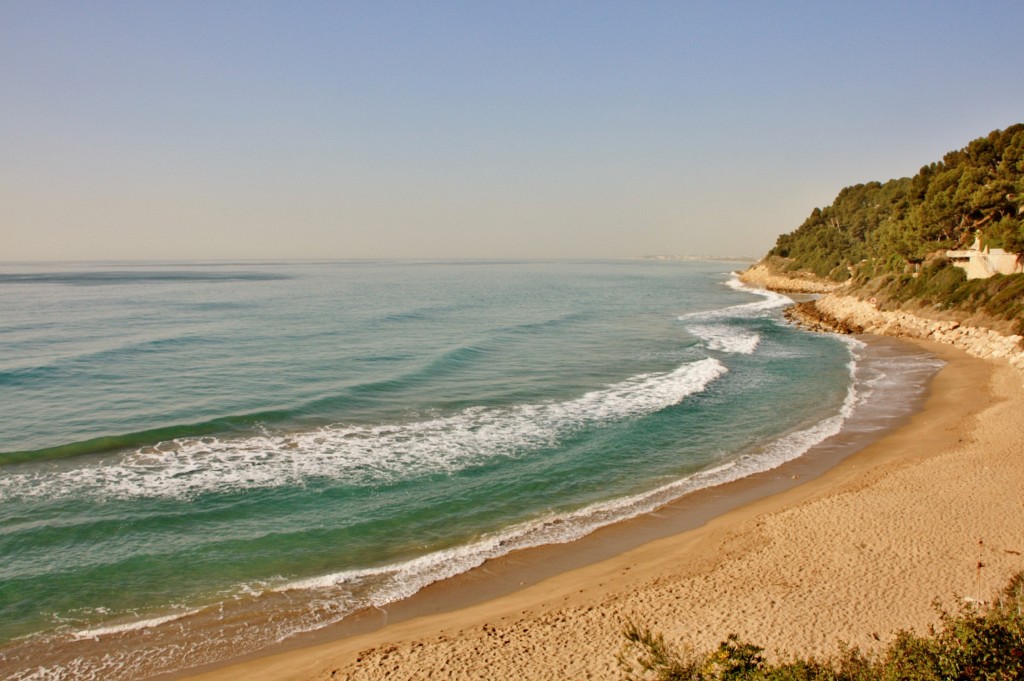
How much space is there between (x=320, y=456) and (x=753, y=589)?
13.0 m

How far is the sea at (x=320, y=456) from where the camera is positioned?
→ 11297 mm

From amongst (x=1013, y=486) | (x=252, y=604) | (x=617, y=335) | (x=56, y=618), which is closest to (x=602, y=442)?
(x=1013, y=486)

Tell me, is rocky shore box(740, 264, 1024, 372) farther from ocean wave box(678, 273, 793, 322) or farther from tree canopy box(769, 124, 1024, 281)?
tree canopy box(769, 124, 1024, 281)

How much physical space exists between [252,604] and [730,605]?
862 cm

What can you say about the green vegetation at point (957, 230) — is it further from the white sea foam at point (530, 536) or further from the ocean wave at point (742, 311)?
the white sea foam at point (530, 536)

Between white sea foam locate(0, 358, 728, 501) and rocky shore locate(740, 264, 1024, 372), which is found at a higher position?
rocky shore locate(740, 264, 1024, 372)

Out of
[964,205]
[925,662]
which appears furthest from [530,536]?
[964,205]

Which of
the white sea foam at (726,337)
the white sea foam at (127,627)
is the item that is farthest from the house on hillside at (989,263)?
the white sea foam at (127,627)

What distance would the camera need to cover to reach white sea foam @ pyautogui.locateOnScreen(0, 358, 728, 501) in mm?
16688

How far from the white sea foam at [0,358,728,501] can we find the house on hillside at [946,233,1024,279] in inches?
1293

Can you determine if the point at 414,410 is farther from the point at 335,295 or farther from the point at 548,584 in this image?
the point at 335,295

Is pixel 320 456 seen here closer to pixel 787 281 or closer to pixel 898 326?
pixel 898 326

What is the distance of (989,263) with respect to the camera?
138 feet

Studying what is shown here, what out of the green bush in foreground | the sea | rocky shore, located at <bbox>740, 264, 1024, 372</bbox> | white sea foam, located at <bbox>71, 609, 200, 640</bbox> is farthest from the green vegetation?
white sea foam, located at <bbox>71, 609, 200, 640</bbox>
